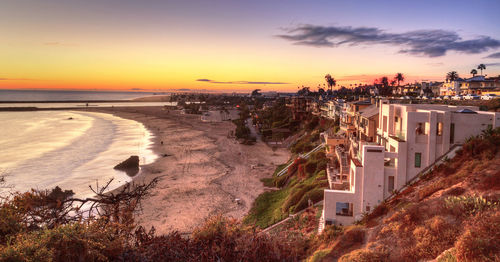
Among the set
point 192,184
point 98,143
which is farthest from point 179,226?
point 98,143

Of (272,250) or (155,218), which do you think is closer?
(272,250)

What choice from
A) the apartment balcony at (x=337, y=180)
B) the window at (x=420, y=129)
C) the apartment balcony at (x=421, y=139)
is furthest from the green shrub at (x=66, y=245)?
the window at (x=420, y=129)

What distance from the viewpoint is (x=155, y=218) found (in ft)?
72.6

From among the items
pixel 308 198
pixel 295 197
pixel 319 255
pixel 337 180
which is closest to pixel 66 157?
pixel 295 197

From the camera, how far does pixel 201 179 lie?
32281 millimetres

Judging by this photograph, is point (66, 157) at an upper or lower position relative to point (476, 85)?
lower

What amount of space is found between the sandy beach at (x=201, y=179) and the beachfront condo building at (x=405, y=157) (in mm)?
9132

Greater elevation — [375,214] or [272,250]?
[272,250]

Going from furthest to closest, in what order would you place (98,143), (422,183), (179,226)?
(98,143) < (179,226) < (422,183)

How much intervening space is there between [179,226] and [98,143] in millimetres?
39171

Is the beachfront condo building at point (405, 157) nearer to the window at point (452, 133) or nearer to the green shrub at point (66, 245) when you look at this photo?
the window at point (452, 133)

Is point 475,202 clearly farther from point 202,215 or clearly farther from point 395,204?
point 202,215

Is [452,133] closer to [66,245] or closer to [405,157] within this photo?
[405,157]

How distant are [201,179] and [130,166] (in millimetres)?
10512
